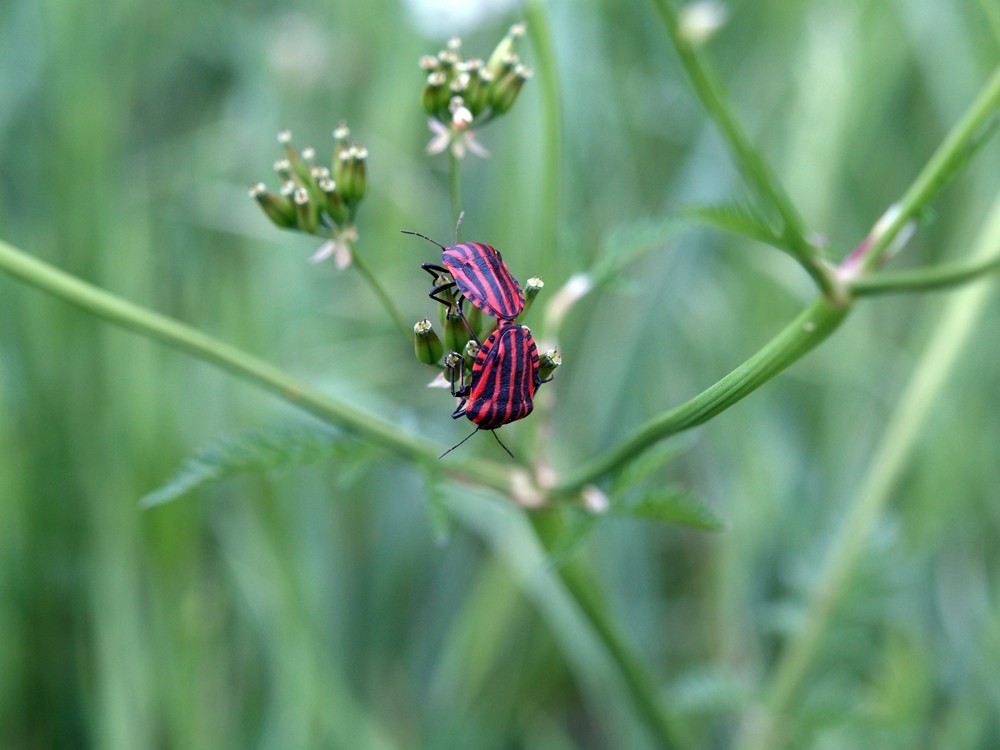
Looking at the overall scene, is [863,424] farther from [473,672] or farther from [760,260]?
[473,672]

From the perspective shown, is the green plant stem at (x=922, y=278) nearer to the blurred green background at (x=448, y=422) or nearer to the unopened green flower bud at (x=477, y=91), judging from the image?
the unopened green flower bud at (x=477, y=91)

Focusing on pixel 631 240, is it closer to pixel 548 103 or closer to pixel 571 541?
pixel 548 103

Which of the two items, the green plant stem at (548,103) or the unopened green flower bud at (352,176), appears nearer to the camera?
the unopened green flower bud at (352,176)

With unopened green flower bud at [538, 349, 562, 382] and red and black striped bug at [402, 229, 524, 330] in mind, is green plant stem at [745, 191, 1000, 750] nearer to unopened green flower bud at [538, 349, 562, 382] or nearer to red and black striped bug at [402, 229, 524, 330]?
unopened green flower bud at [538, 349, 562, 382]

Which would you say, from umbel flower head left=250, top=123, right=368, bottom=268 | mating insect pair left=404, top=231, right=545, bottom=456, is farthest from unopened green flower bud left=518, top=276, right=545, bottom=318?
umbel flower head left=250, top=123, right=368, bottom=268

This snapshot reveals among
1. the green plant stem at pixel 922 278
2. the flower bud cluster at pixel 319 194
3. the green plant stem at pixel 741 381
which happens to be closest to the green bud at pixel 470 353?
the green plant stem at pixel 741 381

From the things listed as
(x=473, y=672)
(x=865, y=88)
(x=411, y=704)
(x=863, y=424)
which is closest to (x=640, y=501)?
(x=473, y=672)

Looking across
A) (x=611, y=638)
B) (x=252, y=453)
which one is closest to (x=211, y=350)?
(x=252, y=453)
